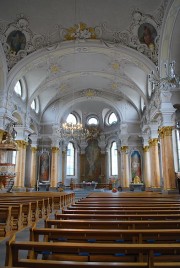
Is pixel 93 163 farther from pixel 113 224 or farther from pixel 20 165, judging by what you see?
pixel 113 224

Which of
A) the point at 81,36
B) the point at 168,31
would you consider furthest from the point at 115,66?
the point at 168,31

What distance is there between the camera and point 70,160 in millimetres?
25500

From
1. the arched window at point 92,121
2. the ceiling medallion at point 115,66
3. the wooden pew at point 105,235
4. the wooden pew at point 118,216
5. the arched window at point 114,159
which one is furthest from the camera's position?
the arched window at point 92,121

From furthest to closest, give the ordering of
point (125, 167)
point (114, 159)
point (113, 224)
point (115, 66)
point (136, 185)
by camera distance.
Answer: point (114, 159) → point (125, 167) → point (136, 185) → point (115, 66) → point (113, 224)

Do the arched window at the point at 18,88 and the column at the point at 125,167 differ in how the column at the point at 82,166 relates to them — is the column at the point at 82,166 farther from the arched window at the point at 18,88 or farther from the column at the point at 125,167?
the arched window at the point at 18,88

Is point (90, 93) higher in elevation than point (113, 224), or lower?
higher

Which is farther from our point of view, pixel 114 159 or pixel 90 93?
pixel 114 159

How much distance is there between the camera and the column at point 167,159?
40.9 ft

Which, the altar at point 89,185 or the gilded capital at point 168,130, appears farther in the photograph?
the altar at point 89,185

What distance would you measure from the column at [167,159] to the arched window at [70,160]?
45.2 feet

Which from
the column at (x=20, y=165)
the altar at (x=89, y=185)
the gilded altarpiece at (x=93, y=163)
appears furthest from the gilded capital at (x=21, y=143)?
the gilded altarpiece at (x=93, y=163)

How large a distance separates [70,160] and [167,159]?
14.5m

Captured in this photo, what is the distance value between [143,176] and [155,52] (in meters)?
12.2

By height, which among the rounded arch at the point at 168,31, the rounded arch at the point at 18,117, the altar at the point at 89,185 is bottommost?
the altar at the point at 89,185
